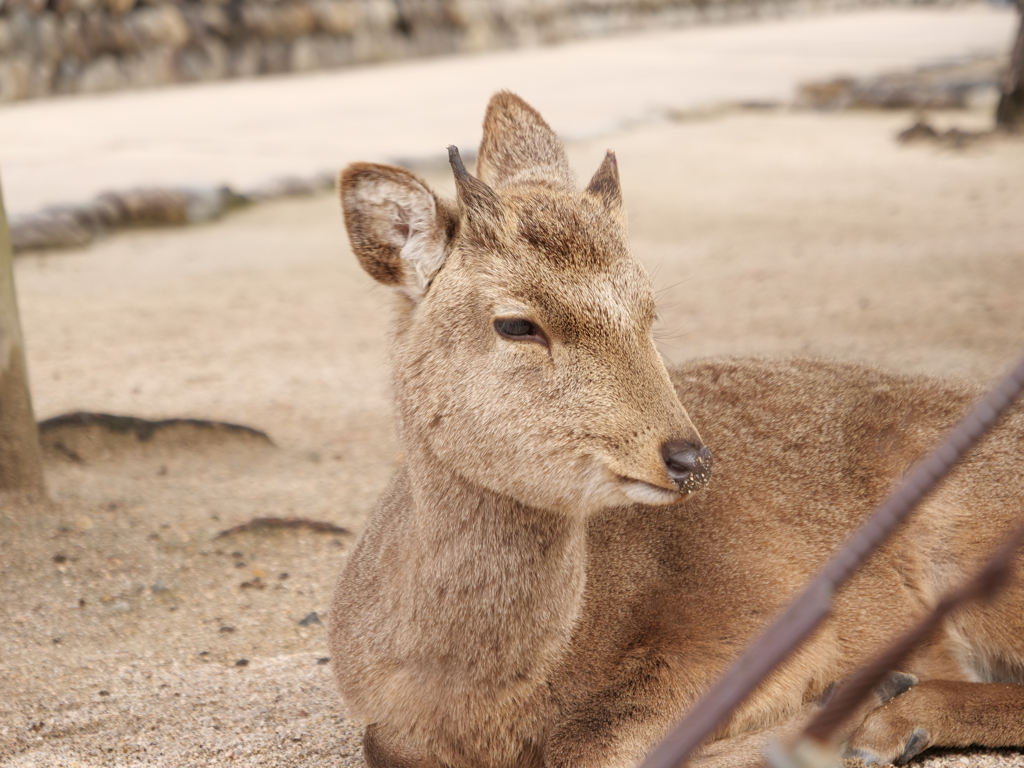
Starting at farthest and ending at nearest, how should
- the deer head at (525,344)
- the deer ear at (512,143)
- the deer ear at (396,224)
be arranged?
the deer ear at (512,143)
the deer ear at (396,224)
the deer head at (525,344)

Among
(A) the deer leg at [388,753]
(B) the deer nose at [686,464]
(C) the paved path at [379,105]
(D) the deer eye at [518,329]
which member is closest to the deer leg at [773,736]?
(A) the deer leg at [388,753]

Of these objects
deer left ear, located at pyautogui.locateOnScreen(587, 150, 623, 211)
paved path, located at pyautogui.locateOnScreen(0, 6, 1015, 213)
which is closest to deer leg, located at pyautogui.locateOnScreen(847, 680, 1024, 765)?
deer left ear, located at pyautogui.locateOnScreen(587, 150, 623, 211)

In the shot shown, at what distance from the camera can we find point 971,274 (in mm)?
7699

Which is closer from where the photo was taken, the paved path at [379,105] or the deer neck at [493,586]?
the deer neck at [493,586]

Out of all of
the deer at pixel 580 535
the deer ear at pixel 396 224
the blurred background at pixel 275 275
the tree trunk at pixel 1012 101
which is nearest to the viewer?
the deer at pixel 580 535

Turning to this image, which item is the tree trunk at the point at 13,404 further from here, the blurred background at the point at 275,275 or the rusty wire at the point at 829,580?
the rusty wire at the point at 829,580

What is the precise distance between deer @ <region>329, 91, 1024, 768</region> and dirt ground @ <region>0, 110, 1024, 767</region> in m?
0.31

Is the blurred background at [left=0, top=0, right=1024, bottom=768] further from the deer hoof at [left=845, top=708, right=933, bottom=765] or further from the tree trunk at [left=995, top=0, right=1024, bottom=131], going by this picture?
the deer hoof at [left=845, top=708, right=933, bottom=765]

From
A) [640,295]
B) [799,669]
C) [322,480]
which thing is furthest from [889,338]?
[640,295]

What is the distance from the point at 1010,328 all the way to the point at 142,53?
14.4 m

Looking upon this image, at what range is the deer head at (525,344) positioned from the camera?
2.59 m

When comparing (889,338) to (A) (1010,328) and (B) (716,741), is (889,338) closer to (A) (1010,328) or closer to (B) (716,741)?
(A) (1010,328)

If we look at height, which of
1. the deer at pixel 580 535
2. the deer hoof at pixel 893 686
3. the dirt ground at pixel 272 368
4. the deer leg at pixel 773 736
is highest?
the deer at pixel 580 535

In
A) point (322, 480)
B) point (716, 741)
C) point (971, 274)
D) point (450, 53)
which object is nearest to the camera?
point (716, 741)
